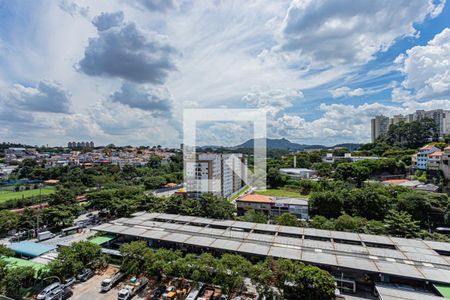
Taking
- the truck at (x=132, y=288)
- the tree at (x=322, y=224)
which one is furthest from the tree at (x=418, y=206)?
the truck at (x=132, y=288)

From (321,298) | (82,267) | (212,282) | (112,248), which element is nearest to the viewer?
(321,298)

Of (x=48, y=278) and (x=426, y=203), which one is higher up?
(x=426, y=203)

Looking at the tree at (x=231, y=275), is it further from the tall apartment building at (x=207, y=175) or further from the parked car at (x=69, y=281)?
the tall apartment building at (x=207, y=175)

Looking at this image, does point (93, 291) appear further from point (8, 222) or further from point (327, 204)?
point (327, 204)

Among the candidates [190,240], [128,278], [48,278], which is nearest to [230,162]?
[190,240]

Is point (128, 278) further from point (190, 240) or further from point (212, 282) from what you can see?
point (212, 282)

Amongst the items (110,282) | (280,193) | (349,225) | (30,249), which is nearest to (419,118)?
(280,193)
